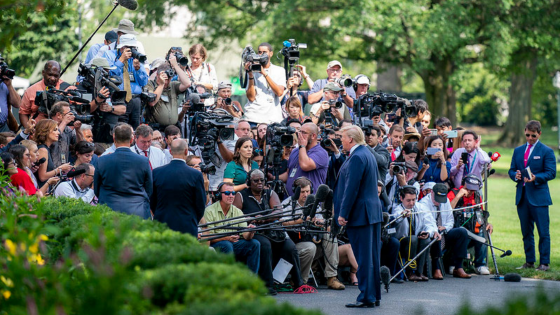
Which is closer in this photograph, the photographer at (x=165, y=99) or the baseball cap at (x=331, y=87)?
the photographer at (x=165, y=99)

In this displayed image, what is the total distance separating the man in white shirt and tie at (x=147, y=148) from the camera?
10.2 m

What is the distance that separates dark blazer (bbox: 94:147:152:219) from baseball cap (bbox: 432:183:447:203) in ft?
16.5

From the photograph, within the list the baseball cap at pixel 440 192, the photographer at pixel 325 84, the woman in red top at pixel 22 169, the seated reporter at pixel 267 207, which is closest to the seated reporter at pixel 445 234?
the baseball cap at pixel 440 192

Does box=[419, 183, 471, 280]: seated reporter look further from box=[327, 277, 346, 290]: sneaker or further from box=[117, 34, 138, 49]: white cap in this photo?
box=[117, 34, 138, 49]: white cap

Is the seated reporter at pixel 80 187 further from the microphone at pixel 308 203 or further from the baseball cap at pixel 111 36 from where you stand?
the baseball cap at pixel 111 36

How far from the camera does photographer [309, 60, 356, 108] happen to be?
13.9 meters

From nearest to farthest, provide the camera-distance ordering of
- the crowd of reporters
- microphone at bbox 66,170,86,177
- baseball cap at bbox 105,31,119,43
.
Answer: the crowd of reporters < microphone at bbox 66,170,86,177 < baseball cap at bbox 105,31,119,43

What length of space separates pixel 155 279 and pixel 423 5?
2446cm

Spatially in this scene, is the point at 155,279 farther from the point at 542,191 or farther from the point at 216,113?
the point at 542,191

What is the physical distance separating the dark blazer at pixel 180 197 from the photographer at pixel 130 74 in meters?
2.86

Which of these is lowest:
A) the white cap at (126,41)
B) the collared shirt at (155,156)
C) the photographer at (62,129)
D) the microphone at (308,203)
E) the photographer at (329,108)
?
the microphone at (308,203)

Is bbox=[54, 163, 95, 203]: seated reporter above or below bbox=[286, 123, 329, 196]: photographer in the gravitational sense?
below

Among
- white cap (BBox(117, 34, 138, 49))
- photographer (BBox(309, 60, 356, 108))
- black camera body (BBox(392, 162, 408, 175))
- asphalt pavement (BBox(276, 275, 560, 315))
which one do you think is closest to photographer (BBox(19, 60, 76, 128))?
white cap (BBox(117, 34, 138, 49))

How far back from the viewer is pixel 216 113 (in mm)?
11820
